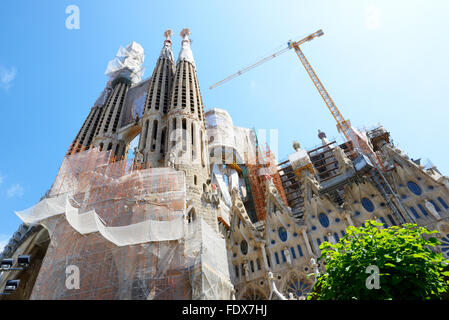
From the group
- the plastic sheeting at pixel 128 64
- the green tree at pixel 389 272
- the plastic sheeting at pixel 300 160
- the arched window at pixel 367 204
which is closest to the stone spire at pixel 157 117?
the plastic sheeting at pixel 128 64

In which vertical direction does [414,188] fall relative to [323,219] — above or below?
above

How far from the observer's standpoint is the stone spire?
92.1 ft

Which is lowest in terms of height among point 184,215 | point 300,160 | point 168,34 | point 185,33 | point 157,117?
point 184,215

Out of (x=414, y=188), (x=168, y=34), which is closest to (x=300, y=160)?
(x=414, y=188)

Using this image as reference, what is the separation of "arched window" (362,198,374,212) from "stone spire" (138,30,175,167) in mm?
18321

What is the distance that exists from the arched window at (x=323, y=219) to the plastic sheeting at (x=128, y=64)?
36.4 metres

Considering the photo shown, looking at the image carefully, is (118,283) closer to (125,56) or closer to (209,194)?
(209,194)

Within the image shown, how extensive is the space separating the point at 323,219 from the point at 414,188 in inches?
282

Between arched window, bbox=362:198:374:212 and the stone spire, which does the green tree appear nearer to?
arched window, bbox=362:198:374:212

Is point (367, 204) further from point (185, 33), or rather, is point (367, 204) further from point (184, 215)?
point (185, 33)

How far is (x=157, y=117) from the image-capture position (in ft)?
105

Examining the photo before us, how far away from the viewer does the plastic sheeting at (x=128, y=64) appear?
46.8 m
